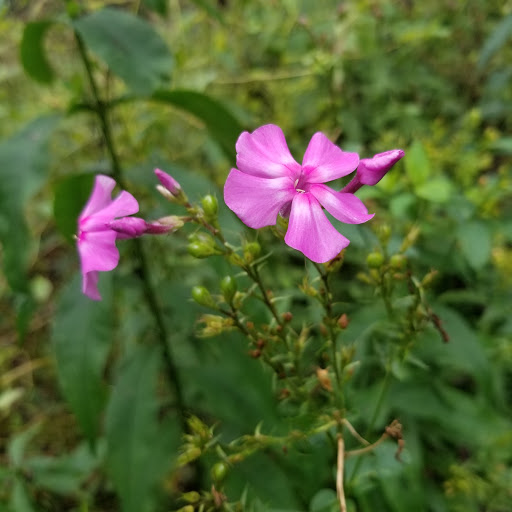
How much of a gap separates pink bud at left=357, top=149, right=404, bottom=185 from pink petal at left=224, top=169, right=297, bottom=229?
8 cm

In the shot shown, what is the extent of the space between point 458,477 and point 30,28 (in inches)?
52.2

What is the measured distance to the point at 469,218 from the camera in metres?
1.12

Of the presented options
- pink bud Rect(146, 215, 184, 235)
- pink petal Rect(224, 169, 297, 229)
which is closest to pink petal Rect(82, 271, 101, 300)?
pink bud Rect(146, 215, 184, 235)

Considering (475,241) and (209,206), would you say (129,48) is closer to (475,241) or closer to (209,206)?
(209,206)

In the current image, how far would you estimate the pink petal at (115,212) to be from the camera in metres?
0.55

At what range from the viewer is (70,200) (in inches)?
39.4

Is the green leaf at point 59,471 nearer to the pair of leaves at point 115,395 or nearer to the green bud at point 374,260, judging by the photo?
the pair of leaves at point 115,395

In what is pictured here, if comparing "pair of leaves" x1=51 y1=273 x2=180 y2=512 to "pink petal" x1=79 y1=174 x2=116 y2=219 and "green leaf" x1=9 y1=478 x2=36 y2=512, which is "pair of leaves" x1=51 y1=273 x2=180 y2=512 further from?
"pink petal" x1=79 y1=174 x2=116 y2=219

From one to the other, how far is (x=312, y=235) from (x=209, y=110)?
63 cm

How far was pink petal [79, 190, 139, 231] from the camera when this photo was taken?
55 cm

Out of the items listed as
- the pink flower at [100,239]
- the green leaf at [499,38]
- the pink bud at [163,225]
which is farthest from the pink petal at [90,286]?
the green leaf at [499,38]

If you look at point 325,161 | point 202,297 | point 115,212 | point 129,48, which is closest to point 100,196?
point 115,212

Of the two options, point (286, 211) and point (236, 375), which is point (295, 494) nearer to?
point (236, 375)

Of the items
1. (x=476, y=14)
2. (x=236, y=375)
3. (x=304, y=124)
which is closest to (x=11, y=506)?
(x=236, y=375)
